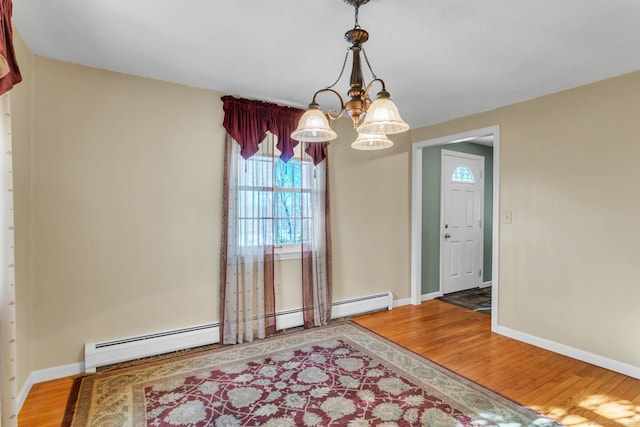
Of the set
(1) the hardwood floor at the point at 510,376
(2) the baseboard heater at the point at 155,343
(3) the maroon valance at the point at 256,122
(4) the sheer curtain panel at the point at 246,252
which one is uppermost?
Result: (3) the maroon valance at the point at 256,122

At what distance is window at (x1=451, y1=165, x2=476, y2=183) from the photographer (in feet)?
16.3

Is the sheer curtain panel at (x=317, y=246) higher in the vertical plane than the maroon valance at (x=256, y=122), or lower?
lower

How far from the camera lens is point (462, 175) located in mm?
5086

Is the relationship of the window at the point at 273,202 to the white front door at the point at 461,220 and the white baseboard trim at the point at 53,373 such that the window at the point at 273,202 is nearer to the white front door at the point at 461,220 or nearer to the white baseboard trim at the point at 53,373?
the white baseboard trim at the point at 53,373

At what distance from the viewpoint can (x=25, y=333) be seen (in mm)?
2299

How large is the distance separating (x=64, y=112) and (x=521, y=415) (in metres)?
3.89

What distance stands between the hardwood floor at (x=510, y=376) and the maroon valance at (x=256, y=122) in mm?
2218

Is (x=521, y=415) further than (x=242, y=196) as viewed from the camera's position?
No

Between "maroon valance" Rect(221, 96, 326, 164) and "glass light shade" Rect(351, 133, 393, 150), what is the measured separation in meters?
1.36

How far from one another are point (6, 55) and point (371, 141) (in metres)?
1.86

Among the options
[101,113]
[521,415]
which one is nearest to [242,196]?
[101,113]

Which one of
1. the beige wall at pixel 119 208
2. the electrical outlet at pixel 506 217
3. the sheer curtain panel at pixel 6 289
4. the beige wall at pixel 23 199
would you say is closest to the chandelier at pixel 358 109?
the sheer curtain panel at pixel 6 289

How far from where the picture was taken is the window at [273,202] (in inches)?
126

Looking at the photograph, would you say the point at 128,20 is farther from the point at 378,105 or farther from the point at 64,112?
the point at 378,105
